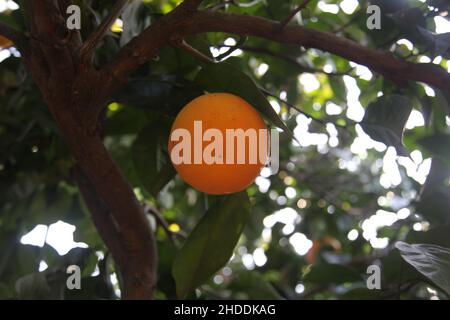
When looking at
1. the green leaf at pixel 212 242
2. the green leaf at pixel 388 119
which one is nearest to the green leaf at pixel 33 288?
the green leaf at pixel 212 242

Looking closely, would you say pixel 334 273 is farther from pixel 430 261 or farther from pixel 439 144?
pixel 430 261

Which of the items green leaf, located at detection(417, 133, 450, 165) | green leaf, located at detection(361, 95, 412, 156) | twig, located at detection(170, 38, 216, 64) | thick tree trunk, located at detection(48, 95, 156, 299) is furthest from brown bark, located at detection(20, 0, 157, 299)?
green leaf, located at detection(417, 133, 450, 165)

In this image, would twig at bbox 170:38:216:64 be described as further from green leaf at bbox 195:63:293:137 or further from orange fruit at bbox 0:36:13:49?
orange fruit at bbox 0:36:13:49

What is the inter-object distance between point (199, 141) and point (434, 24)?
0.60 metres

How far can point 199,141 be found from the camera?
2.68ft

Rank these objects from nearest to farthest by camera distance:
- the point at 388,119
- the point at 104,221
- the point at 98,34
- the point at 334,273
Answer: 1. the point at 98,34
2. the point at 388,119
3. the point at 104,221
4. the point at 334,273

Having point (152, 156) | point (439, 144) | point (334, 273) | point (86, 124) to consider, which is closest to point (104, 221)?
point (152, 156)

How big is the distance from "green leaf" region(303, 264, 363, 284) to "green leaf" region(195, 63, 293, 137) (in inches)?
24.2

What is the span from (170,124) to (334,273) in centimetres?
55

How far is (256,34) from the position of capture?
84 cm

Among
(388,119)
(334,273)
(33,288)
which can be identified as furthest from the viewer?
(334,273)

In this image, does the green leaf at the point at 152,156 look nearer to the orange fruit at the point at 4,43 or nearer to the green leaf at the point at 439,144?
the orange fruit at the point at 4,43
